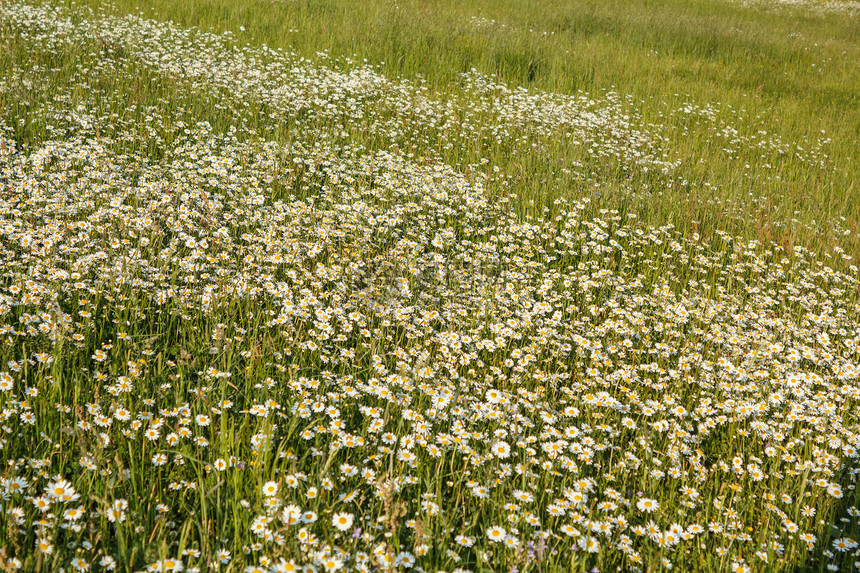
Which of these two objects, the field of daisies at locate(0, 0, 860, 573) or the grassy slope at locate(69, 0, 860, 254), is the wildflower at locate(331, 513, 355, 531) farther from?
the grassy slope at locate(69, 0, 860, 254)

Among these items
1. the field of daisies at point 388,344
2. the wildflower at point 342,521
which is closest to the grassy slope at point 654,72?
the field of daisies at point 388,344

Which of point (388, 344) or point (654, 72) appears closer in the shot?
point (388, 344)

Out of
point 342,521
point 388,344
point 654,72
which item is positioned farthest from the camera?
point 654,72

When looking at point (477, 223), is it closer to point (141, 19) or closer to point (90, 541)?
point (90, 541)

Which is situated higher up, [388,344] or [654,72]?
[654,72]

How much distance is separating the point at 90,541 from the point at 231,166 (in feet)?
14.5

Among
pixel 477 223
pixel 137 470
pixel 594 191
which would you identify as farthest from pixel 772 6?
pixel 137 470

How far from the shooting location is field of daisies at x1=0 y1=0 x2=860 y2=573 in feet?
8.50

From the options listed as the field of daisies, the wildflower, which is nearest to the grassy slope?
the field of daisies

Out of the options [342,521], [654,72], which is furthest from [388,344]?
[654,72]

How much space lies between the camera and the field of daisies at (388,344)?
8.50 ft

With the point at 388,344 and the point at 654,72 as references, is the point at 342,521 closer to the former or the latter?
the point at 388,344

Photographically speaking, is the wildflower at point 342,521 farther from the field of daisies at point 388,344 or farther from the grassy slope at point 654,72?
the grassy slope at point 654,72

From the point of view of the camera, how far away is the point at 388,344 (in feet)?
13.1
